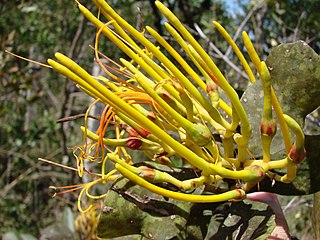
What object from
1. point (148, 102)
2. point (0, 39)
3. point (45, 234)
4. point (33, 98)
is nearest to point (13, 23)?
point (33, 98)

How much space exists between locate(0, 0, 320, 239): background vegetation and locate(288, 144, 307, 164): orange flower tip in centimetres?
145

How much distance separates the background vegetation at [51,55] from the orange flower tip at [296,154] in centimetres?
145

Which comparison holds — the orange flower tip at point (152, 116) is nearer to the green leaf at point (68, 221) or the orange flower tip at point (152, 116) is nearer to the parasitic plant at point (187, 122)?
the parasitic plant at point (187, 122)

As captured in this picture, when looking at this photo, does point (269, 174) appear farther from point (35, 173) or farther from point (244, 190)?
point (35, 173)

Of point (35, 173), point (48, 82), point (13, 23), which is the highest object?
point (13, 23)

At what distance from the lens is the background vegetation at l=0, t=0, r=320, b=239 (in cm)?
271

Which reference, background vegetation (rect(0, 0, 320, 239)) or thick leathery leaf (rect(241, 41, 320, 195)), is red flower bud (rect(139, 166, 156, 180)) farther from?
background vegetation (rect(0, 0, 320, 239))

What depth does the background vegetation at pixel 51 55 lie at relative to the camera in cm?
271

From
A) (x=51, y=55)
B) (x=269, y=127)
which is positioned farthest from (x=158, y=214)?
(x=51, y=55)

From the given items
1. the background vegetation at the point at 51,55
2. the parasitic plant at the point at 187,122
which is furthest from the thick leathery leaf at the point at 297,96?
the background vegetation at the point at 51,55

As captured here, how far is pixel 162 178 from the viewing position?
0.60 meters

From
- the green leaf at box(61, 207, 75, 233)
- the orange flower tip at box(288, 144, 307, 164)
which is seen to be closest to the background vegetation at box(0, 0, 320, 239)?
the green leaf at box(61, 207, 75, 233)

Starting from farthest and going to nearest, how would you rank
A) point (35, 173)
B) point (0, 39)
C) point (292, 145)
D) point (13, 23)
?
point (35, 173)
point (13, 23)
point (0, 39)
point (292, 145)

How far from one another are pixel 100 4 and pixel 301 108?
0.25 meters
